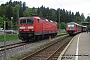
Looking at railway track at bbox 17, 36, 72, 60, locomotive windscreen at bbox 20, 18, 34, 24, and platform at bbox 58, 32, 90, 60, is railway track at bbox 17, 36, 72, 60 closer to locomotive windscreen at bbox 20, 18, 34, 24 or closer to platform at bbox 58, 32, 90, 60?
platform at bbox 58, 32, 90, 60

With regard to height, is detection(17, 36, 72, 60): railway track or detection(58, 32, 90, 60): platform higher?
detection(58, 32, 90, 60): platform

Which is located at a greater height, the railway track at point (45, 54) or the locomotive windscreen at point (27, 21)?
the locomotive windscreen at point (27, 21)

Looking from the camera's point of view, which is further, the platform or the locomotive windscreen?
the locomotive windscreen

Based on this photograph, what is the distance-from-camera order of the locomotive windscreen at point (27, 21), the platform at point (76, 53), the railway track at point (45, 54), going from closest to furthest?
the platform at point (76, 53), the railway track at point (45, 54), the locomotive windscreen at point (27, 21)

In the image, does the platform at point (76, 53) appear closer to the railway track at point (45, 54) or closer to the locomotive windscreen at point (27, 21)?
the railway track at point (45, 54)

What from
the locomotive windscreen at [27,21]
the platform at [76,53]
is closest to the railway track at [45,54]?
the platform at [76,53]

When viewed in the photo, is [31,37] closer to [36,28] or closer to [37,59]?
[36,28]

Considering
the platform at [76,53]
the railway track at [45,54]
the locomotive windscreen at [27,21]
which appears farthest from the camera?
the locomotive windscreen at [27,21]

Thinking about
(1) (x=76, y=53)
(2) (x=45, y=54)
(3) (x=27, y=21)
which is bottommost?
(2) (x=45, y=54)

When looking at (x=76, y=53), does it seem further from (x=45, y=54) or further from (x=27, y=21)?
(x=27, y=21)

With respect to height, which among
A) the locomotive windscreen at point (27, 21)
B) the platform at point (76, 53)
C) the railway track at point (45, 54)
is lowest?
the railway track at point (45, 54)

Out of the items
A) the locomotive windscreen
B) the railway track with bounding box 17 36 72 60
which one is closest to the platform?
the railway track with bounding box 17 36 72 60

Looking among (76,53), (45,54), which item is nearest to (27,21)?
(45,54)

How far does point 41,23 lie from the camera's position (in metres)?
31.9
